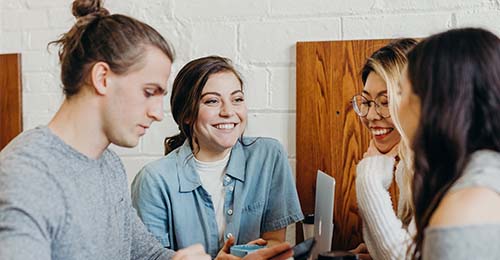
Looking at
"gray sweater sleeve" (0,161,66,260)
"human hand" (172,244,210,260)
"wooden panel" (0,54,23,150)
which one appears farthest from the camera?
"wooden panel" (0,54,23,150)

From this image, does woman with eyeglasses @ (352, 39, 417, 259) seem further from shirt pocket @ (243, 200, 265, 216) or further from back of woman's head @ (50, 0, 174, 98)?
back of woman's head @ (50, 0, 174, 98)

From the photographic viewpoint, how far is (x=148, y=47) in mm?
1137

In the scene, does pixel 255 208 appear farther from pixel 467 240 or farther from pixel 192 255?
pixel 467 240

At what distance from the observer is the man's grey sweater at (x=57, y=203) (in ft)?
3.06

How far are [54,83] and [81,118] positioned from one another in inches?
37.5

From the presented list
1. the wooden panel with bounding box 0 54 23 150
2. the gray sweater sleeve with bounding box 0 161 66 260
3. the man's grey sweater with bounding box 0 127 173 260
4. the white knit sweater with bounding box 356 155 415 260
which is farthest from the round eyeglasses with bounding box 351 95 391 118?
the wooden panel with bounding box 0 54 23 150

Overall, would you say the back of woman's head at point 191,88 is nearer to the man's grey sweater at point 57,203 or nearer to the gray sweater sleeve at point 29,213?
the man's grey sweater at point 57,203

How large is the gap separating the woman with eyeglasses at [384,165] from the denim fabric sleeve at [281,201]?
0.67ft

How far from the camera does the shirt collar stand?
1568mm

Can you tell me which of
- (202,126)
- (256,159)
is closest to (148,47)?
(202,126)

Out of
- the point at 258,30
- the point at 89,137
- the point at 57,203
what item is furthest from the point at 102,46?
the point at 258,30

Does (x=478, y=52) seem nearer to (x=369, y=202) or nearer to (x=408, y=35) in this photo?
(x=369, y=202)

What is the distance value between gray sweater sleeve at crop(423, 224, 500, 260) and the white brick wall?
1000mm

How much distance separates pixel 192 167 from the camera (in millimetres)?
1595
